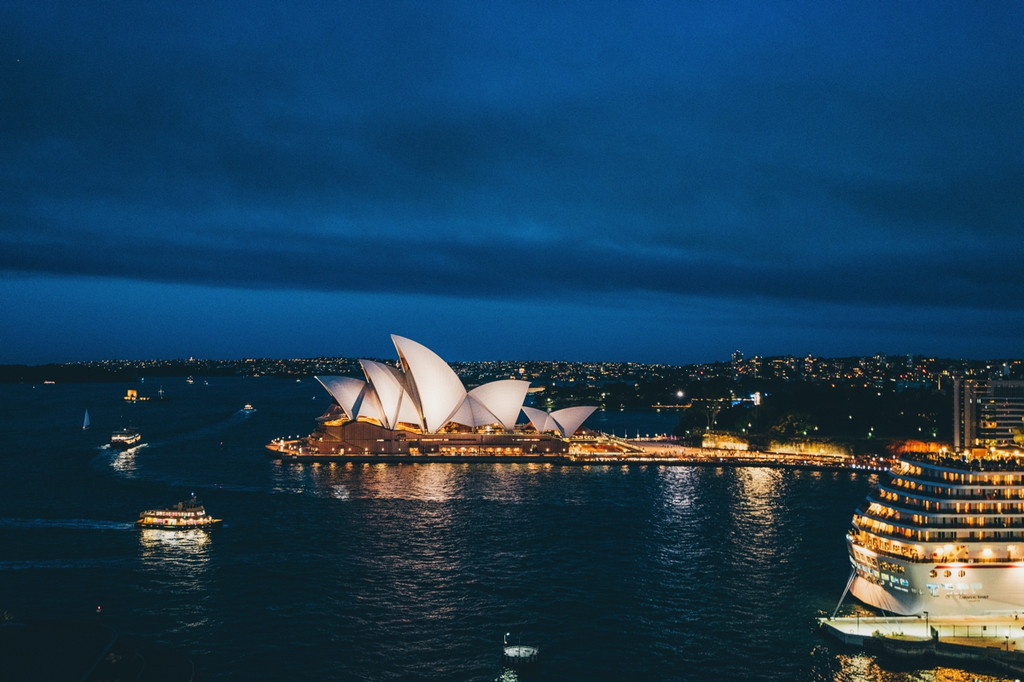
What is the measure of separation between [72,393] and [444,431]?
447 feet

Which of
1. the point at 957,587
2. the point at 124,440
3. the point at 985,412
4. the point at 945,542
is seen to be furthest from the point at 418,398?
the point at 985,412

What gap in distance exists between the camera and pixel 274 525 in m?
43.0

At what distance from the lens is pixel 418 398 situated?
247ft

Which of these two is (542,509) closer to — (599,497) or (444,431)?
(599,497)

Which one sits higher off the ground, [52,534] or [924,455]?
[924,455]

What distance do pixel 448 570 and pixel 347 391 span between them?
1749 inches

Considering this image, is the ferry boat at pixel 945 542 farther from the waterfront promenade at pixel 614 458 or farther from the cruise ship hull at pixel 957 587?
the waterfront promenade at pixel 614 458

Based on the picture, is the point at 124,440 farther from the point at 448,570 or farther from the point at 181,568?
the point at 448,570

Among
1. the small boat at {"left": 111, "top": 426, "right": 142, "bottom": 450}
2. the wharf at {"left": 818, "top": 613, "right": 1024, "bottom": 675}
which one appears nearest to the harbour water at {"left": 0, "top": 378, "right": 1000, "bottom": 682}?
the wharf at {"left": 818, "top": 613, "right": 1024, "bottom": 675}

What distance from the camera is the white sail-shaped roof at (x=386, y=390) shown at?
74.2m

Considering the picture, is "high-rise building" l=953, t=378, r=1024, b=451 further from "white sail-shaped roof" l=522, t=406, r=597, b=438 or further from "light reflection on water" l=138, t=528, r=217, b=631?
"light reflection on water" l=138, t=528, r=217, b=631

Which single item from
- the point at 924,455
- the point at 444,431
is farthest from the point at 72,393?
the point at 924,455

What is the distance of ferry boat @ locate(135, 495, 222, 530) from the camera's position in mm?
41594

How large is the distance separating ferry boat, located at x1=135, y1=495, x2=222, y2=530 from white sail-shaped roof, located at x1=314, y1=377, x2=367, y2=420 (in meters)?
31.7
